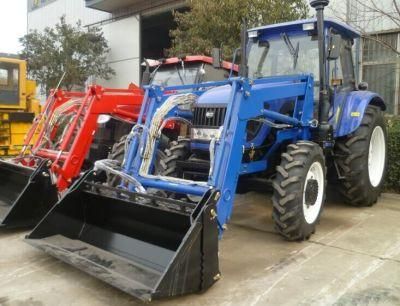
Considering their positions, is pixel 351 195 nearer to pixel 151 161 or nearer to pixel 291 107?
pixel 291 107

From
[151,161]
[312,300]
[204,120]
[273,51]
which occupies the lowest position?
[312,300]

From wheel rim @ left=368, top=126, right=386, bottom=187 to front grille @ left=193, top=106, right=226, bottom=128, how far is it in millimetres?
2909

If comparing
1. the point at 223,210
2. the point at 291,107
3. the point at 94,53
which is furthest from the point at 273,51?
the point at 94,53

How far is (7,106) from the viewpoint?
11.5 m

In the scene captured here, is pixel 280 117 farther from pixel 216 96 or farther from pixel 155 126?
pixel 155 126

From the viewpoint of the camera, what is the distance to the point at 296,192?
442 centimetres

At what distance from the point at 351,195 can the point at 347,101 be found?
1.26 m

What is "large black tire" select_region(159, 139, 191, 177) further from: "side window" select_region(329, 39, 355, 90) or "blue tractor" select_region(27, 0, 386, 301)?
"side window" select_region(329, 39, 355, 90)

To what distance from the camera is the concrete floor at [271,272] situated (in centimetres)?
344

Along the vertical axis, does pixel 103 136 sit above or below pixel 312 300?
above

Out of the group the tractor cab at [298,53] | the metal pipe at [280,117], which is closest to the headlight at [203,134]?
the metal pipe at [280,117]

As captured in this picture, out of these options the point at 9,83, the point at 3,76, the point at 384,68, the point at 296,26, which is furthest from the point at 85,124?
the point at 384,68

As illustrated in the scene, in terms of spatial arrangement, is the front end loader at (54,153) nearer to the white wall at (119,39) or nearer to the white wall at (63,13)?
the white wall at (119,39)

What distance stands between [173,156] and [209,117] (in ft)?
2.24
